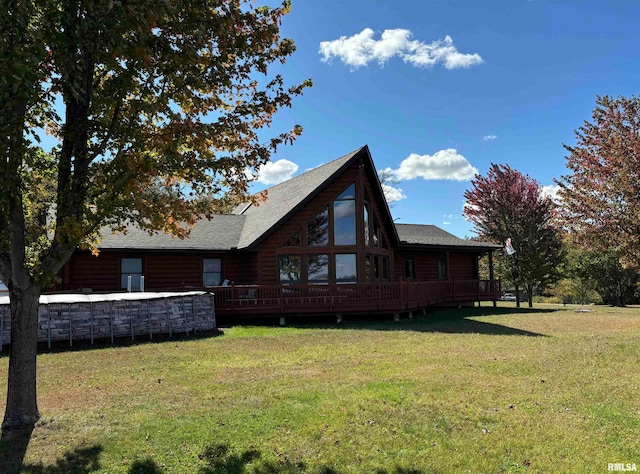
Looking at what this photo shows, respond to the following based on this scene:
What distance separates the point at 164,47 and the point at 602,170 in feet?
49.3

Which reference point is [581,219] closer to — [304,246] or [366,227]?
[366,227]

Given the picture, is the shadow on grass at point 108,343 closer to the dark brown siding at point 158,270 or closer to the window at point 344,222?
the dark brown siding at point 158,270

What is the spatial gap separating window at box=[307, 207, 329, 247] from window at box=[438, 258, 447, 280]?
957 centimetres

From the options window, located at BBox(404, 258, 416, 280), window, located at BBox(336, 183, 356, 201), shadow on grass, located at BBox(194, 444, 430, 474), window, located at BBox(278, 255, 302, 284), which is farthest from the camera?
window, located at BBox(404, 258, 416, 280)

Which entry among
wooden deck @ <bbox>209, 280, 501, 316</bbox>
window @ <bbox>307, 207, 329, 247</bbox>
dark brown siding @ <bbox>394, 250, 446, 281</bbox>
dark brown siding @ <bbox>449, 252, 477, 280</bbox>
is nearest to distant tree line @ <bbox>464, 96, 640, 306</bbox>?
dark brown siding @ <bbox>449, 252, 477, 280</bbox>

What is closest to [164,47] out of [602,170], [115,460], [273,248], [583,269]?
[115,460]

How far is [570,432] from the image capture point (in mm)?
4773

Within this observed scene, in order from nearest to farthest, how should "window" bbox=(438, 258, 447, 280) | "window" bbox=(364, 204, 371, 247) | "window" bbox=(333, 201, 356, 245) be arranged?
"window" bbox=(333, 201, 356, 245) → "window" bbox=(364, 204, 371, 247) → "window" bbox=(438, 258, 447, 280)

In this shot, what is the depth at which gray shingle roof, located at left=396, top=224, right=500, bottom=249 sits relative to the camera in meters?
22.2

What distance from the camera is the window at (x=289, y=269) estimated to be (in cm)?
1712

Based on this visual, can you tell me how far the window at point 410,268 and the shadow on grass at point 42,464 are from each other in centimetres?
1971

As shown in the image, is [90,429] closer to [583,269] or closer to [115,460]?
[115,460]

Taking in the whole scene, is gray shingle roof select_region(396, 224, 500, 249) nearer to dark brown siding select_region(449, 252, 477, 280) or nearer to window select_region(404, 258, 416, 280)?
dark brown siding select_region(449, 252, 477, 280)

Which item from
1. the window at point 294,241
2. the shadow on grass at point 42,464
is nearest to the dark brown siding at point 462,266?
the window at point 294,241
